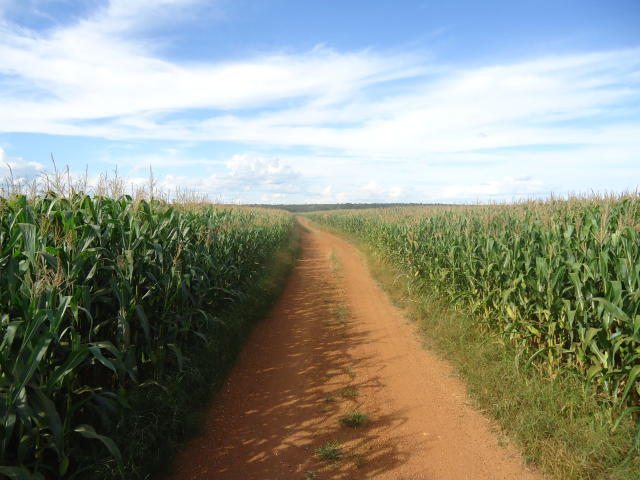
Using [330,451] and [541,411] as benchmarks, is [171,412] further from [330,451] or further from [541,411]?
[541,411]

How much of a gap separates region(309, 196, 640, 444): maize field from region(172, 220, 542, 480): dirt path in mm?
1424

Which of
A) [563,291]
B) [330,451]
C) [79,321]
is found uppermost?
[563,291]

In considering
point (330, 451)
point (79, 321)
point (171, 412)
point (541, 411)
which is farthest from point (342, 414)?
point (79, 321)

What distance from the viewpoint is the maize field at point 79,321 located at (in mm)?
2969

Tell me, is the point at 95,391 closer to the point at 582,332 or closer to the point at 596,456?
the point at 596,456

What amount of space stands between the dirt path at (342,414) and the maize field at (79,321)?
1.16m

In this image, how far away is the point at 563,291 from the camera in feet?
17.6

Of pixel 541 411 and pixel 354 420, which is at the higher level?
pixel 541 411

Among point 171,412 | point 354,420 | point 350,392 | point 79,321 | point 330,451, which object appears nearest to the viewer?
point 79,321

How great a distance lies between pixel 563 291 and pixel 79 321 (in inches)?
247

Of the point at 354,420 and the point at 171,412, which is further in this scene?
the point at 354,420

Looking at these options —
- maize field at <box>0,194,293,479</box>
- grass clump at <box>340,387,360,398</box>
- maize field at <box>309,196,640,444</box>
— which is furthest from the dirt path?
maize field at <box>309,196,640,444</box>

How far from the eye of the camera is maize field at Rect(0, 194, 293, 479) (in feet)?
9.74

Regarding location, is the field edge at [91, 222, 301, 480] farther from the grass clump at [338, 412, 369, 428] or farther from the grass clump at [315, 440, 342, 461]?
the grass clump at [338, 412, 369, 428]
